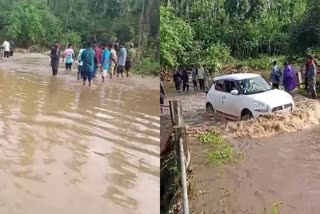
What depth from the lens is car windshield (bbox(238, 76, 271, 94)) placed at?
401 cm

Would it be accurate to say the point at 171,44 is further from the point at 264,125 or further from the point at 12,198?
the point at 12,198

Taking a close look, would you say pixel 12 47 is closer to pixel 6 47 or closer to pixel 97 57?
pixel 6 47

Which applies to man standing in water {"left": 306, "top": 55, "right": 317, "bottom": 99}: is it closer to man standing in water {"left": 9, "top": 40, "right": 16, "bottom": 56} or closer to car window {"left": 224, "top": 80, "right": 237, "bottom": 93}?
car window {"left": 224, "top": 80, "right": 237, "bottom": 93}

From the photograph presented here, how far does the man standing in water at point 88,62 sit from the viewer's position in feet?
5.84

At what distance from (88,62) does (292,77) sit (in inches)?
117

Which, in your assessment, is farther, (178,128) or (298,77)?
(298,77)

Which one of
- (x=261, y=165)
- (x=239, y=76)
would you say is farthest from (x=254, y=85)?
(x=261, y=165)

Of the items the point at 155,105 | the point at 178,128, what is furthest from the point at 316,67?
the point at 155,105

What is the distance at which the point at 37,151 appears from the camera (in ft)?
5.28

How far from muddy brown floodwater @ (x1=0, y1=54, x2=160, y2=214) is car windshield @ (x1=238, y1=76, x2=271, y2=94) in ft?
7.51

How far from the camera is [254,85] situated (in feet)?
13.3

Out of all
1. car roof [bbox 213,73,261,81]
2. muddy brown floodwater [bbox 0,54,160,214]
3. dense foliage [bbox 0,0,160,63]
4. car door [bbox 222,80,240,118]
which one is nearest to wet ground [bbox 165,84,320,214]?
car door [bbox 222,80,240,118]

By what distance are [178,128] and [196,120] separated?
1694mm

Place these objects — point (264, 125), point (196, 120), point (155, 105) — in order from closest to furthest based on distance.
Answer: point (155, 105) → point (264, 125) → point (196, 120)
